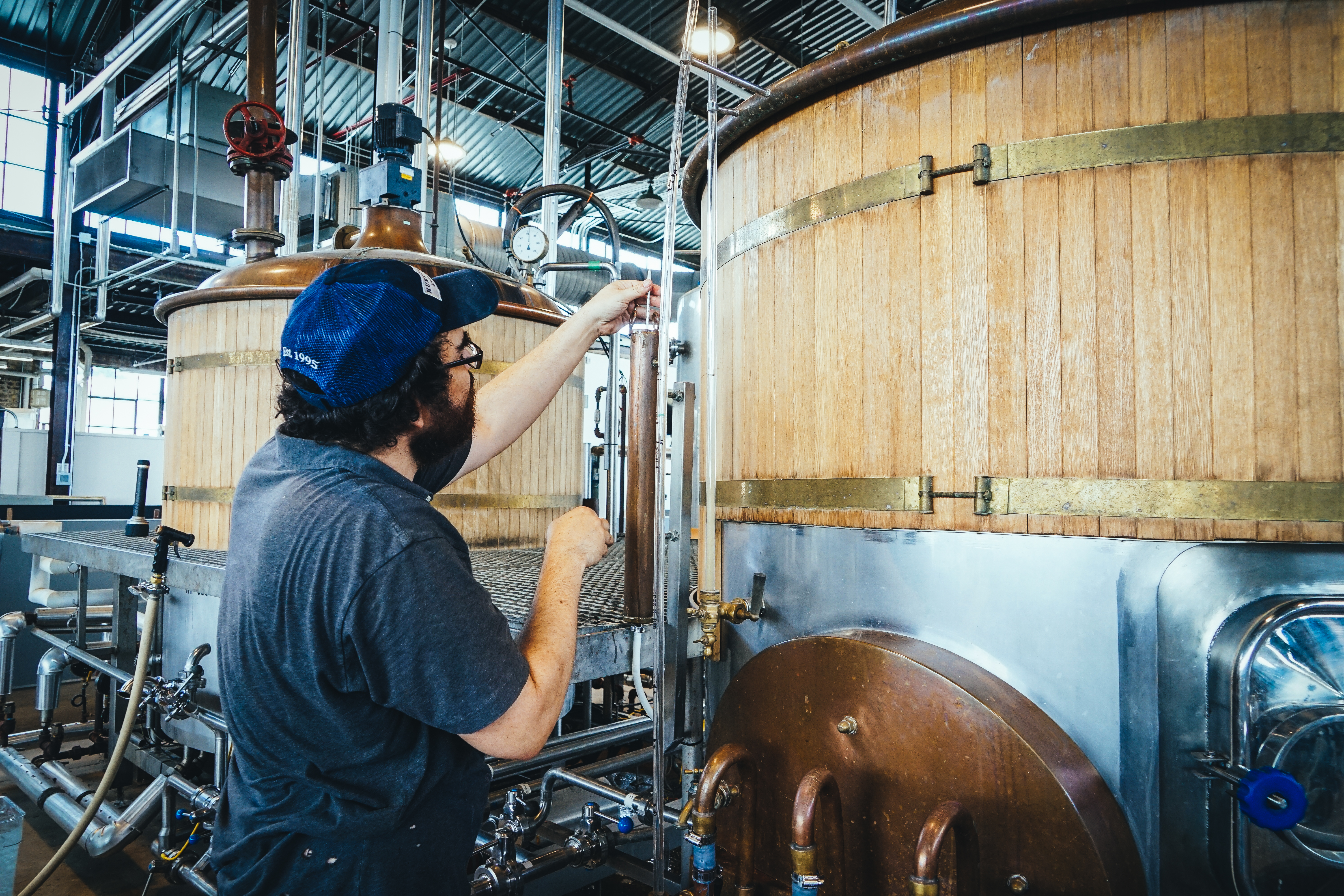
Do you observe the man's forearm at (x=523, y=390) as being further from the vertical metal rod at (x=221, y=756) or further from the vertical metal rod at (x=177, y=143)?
the vertical metal rod at (x=177, y=143)

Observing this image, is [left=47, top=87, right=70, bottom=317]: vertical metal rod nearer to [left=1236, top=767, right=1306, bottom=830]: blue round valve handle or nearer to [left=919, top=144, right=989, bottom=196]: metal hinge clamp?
[left=919, top=144, right=989, bottom=196]: metal hinge clamp

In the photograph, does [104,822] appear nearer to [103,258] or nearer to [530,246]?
[530,246]

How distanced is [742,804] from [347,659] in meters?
1.49

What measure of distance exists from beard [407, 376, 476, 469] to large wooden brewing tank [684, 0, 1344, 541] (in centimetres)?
115

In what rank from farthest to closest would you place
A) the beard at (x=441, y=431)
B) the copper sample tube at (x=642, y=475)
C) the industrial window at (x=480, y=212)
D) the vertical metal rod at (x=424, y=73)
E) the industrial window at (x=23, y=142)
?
the industrial window at (x=480, y=212) < the industrial window at (x=23, y=142) < the vertical metal rod at (x=424, y=73) < the copper sample tube at (x=642, y=475) < the beard at (x=441, y=431)

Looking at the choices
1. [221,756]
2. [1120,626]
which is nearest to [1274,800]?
[1120,626]

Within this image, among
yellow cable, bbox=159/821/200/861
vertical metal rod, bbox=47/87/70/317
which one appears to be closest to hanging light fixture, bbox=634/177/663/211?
vertical metal rod, bbox=47/87/70/317

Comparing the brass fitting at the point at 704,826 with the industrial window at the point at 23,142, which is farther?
the industrial window at the point at 23,142

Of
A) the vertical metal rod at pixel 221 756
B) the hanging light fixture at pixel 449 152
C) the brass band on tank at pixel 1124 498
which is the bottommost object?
the vertical metal rod at pixel 221 756

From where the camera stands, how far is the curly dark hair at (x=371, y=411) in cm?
147

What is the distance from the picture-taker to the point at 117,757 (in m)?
3.23

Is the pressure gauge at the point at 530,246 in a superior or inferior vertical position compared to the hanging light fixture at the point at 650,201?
inferior

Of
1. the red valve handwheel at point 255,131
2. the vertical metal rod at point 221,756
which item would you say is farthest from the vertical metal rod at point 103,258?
the vertical metal rod at point 221,756

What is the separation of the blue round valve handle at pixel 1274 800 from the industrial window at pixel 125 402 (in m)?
22.1
